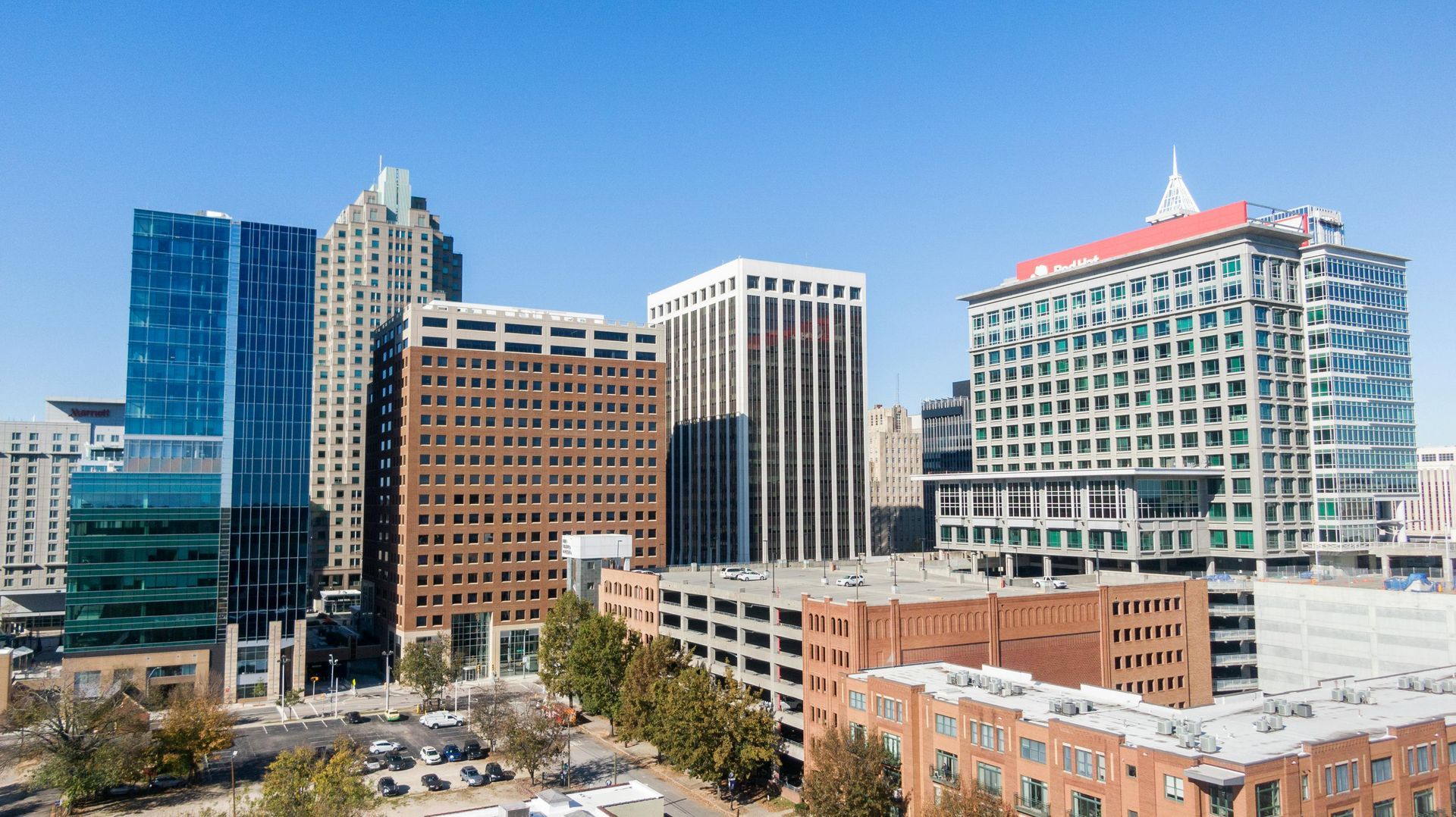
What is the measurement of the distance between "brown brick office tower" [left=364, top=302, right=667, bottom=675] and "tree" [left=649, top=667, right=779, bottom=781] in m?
54.8

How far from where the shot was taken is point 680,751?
7844 cm

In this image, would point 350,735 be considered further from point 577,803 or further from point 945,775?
point 945,775

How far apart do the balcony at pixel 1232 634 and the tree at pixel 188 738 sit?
3887 inches

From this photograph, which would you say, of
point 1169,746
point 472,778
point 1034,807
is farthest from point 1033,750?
point 472,778

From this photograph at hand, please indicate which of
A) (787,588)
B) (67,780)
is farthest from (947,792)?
→ (67,780)

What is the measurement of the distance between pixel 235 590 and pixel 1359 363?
14262 cm

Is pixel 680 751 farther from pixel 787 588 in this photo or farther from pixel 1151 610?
pixel 1151 610

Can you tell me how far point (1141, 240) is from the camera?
407 ft

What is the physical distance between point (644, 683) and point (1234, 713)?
5207cm

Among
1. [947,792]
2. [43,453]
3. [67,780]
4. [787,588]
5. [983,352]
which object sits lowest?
[67,780]

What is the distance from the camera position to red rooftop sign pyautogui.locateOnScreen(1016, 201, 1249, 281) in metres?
115

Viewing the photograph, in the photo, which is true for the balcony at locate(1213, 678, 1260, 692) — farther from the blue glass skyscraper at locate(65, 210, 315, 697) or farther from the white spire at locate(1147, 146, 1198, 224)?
the blue glass skyscraper at locate(65, 210, 315, 697)

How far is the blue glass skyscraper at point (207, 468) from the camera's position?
108 meters

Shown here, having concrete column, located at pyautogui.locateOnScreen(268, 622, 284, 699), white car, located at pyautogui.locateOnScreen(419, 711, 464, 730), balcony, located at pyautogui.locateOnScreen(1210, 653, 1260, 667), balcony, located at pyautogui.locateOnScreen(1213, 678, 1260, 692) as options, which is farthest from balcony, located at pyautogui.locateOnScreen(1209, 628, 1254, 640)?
concrete column, located at pyautogui.locateOnScreen(268, 622, 284, 699)
